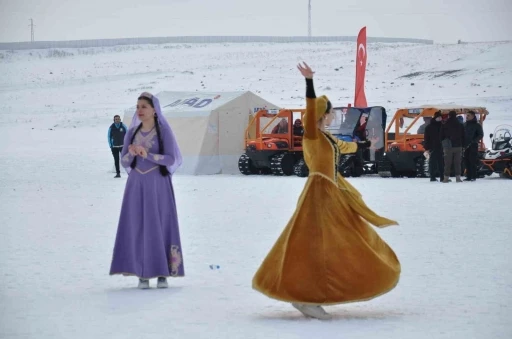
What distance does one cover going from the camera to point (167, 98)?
105ft

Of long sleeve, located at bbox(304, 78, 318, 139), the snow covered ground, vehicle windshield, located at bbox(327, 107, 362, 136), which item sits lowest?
Result: the snow covered ground

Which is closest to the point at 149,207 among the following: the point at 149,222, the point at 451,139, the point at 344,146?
the point at 149,222

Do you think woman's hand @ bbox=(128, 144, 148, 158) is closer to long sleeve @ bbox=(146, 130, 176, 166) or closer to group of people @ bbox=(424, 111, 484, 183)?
long sleeve @ bbox=(146, 130, 176, 166)

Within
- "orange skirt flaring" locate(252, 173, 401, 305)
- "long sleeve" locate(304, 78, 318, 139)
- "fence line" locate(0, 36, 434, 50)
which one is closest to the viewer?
"orange skirt flaring" locate(252, 173, 401, 305)

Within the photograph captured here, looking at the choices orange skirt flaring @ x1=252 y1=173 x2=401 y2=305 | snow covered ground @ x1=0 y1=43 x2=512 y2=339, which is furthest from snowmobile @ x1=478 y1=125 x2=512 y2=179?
orange skirt flaring @ x1=252 y1=173 x2=401 y2=305

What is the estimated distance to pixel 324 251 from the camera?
8.04 m

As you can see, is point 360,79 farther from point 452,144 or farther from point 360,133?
point 452,144

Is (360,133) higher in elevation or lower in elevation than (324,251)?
higher

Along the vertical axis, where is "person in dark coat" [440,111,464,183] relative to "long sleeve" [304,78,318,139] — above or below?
below

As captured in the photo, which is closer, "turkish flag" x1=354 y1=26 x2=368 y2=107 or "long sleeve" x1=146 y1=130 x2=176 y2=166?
"long sleeve" x1=146 y1=130 x2=176 y2=166

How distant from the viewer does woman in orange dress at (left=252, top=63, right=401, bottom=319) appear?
7984mm

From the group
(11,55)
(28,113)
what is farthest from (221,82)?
(11,55)

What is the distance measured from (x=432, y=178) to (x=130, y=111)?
9795 mm

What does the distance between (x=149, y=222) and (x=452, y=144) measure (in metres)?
14.6
